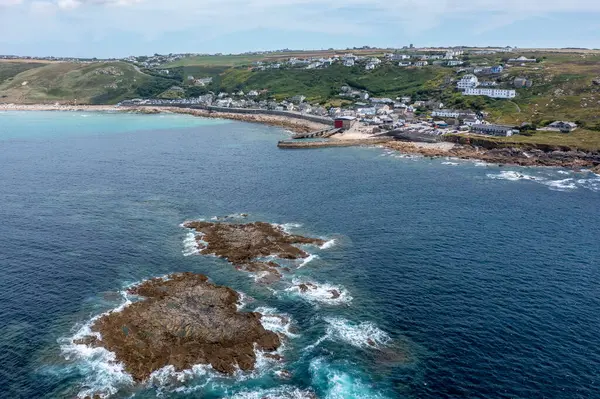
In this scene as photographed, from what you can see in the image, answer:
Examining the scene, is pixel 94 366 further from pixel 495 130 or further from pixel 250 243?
pixel 495 130

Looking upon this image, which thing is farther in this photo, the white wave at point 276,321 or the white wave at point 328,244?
the white wave at point 328,244

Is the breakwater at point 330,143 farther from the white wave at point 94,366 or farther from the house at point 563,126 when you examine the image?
the white wave at point 94,366

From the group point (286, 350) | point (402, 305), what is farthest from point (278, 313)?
point (402, 305)

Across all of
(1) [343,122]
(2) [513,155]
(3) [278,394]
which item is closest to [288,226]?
(3) [278,394]

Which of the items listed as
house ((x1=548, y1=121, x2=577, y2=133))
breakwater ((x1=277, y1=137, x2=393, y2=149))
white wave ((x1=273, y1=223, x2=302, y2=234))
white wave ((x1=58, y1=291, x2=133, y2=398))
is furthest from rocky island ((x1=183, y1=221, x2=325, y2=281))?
house ((x1=548, y1=121, x2=577, y2=133))

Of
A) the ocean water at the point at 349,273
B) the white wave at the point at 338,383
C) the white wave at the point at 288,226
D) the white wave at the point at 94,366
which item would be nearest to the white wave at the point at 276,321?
the ocean water at the point at 349,273

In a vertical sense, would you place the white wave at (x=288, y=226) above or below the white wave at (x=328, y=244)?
above

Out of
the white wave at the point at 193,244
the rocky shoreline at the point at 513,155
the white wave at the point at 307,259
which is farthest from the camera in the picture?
the rocky shoreline at the point at 513,155
